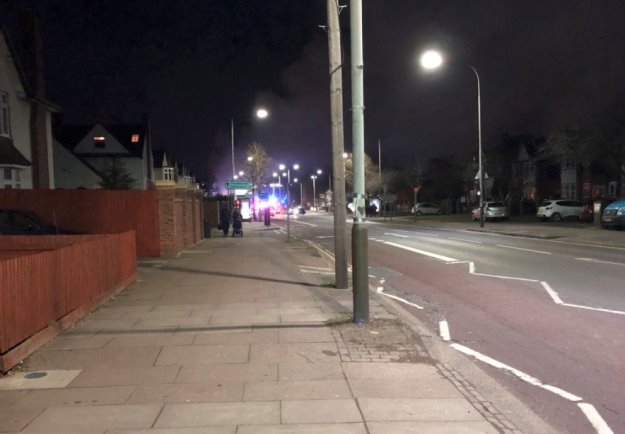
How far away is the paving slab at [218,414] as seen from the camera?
4391 mm

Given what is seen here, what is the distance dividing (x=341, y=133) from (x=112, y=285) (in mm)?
5071

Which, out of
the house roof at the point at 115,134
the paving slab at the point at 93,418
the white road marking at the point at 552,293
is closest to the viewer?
the paving slab at the point at 93,418

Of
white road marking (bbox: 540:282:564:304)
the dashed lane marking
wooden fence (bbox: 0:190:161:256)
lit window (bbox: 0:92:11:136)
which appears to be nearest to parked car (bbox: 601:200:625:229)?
white road marking (bbox: 540:282:564:304)

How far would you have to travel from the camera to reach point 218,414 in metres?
4.56

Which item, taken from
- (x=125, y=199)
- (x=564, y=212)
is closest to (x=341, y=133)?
(x=125, y=199)

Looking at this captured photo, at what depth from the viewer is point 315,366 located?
584cm

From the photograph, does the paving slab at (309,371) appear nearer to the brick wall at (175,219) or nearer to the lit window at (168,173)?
the brick wall at (175,219)

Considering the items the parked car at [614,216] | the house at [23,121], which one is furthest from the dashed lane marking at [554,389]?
the parked car at [614,216]

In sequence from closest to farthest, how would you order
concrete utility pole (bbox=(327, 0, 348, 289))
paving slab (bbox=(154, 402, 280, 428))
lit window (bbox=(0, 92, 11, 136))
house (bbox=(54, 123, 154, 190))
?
paving slab (bbox=(154, 402, 280, 428)) → concrete utility pole (bbox=(327, 0, 348, 289)) → lit window (bbox=(0, 92, 11, 136)) → house (bbox=(54, 123, 154, 190))

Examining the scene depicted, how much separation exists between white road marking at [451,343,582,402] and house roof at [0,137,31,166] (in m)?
18.7

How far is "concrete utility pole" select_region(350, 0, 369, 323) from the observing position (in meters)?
7.45

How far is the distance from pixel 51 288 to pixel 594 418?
20.4 feet

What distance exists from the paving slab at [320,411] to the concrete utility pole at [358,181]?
2765 millimetres

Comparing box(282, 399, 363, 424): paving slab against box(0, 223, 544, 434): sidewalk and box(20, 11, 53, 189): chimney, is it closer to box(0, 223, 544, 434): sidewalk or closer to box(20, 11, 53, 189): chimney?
box(0, 223, 544, 434): sidewalk
